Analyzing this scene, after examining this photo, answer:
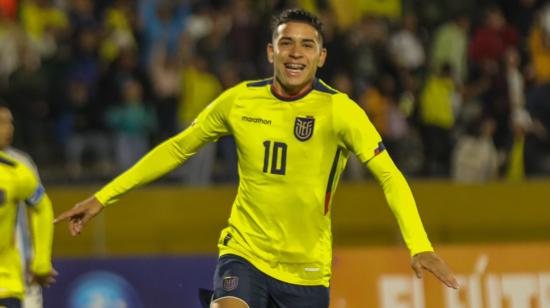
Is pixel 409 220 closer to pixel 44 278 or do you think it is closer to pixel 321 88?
pixel 321 88

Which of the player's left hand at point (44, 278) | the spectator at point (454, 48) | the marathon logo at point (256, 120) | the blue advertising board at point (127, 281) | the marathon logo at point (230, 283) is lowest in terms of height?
the blue advertising board at point (127, 281)

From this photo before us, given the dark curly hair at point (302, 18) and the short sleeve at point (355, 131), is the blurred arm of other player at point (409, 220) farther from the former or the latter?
the dark curly hair at point (302, 18)

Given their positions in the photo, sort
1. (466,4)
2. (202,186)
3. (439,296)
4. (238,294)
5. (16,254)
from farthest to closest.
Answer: (466,4) → (202,186) → (439,296) → (16,254) → (238,294)

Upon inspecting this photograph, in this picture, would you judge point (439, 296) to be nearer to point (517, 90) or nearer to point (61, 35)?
point (517, 90)

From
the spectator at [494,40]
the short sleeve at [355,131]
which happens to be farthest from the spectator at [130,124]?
the short sleeve at [355,131]

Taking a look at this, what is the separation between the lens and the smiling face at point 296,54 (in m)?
6.95

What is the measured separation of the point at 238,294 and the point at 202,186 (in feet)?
26.6

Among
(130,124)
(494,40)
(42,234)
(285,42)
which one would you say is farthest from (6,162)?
(494,40)

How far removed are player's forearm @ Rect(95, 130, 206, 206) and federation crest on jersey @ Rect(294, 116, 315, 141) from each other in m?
0.58

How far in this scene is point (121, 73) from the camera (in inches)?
587

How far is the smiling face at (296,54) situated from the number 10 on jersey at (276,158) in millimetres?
320

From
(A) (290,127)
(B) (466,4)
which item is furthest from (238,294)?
(B) (466,4)

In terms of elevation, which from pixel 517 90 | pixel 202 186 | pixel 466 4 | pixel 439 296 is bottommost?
pixel 439 296

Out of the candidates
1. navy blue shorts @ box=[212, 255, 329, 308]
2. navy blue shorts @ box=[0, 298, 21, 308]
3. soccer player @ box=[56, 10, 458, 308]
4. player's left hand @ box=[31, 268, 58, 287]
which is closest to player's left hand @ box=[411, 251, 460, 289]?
soccer player @ box=[56, 10, 458, 308]
